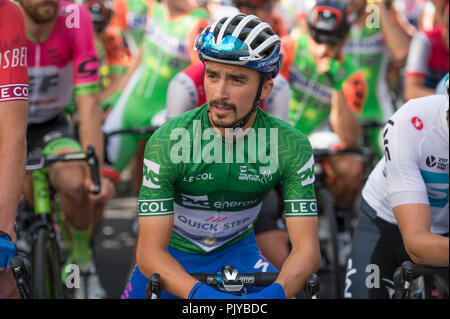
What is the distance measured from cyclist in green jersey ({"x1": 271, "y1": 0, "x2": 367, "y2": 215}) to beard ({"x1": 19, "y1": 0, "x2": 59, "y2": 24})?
7.09ft

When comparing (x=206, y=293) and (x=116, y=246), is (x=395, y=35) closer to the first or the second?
(x=116, y=246)

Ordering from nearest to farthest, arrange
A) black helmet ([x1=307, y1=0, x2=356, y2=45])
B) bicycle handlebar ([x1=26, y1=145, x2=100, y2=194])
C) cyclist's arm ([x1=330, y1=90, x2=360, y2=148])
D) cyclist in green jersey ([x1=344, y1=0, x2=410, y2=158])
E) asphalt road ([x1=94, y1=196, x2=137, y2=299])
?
bicycle handlebar ([x1=26, y1=145, x2=100, y2=194]), black helmet ([x1=307, y1=0, x2=356, y2=45]), cyclist's arm ([x1=330, y1=90, x2=360, y2=148]), asphalt road ([x1=94, y1=196, x2=137, y2=299]), cyclist in green jersey ([x1=344, y1=0, x2=410, y2=158])

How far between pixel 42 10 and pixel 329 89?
280 cm

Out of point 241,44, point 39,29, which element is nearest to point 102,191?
point 39,29

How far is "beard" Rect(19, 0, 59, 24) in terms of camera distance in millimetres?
4902

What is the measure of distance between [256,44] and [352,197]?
3318mm

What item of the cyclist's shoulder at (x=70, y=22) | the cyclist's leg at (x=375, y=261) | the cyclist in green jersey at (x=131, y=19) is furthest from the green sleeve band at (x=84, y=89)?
the cyclist in green jersey at (x=131, y=19)

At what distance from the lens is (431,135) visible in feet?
12.4

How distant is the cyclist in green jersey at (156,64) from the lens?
7430 mm

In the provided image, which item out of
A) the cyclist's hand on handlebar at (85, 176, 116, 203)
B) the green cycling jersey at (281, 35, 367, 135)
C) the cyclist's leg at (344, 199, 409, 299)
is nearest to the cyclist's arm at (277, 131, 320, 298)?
the cyclist's leg at (344, 199, 409, 299)

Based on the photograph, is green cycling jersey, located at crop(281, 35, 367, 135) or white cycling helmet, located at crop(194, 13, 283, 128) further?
green cycling jersey, located at crop(281, 35, 367, 135)

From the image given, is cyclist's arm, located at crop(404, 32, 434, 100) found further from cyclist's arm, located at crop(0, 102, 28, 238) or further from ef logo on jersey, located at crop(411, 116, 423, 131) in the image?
cyclist's arm, located at crop(0, 102, 28, 238)

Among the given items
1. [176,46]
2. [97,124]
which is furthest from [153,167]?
[176,46]

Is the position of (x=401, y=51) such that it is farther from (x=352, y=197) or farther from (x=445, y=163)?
(x=445, y=163)
